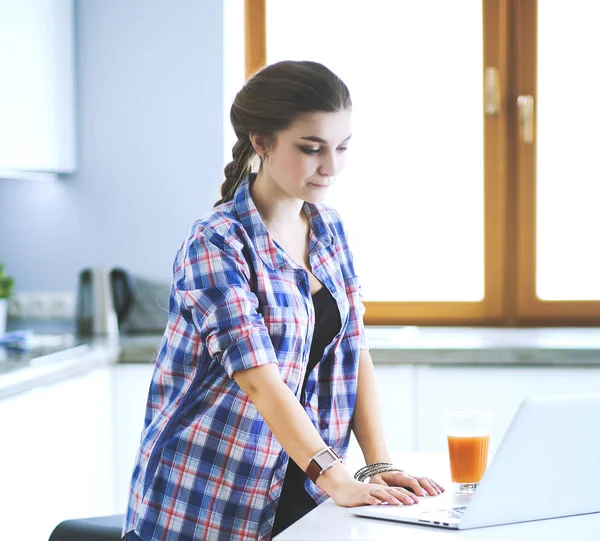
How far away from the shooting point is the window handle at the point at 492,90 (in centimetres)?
293

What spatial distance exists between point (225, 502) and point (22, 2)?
176cm

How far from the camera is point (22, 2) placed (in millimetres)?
2639

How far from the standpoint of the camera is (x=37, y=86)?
108 inches

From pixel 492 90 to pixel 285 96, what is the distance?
1.60 meters

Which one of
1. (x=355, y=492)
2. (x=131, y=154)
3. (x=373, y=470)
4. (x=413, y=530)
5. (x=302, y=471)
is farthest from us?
(x=131, y=154)


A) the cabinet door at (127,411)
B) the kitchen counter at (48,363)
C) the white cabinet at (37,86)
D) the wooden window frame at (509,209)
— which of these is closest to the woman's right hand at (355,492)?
the kitchen counter at (48,363)

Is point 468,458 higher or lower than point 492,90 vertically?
lower

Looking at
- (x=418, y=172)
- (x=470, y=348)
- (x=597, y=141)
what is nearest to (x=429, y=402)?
(x=470, y=348)

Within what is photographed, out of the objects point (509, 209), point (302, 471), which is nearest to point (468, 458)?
point (302, 471)

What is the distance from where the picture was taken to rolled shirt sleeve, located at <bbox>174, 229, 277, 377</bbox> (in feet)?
4.40

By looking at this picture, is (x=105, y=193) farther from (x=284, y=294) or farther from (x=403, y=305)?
(x=284, y=294)

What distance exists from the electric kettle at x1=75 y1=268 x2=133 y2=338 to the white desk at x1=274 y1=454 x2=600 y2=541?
5.69 feet

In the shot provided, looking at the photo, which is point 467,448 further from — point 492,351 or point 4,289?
point 4,289

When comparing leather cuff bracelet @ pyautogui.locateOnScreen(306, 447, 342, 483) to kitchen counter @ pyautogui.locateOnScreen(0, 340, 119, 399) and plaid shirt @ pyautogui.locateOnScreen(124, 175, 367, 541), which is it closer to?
plaid shirt @ pyautogui.locateOnScreen(124, 175, 367, 541)
